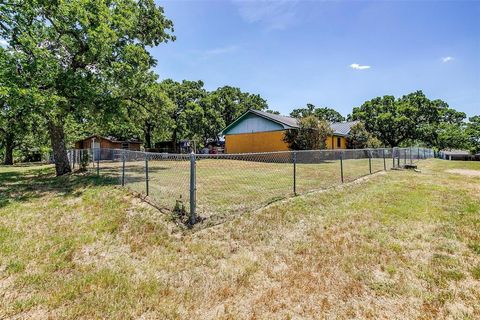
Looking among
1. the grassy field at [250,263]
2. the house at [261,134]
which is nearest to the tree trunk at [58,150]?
the grassy field at [250,263]

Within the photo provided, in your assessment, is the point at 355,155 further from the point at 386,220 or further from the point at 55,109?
the point at 55,109

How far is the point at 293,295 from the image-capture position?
10.3 ft

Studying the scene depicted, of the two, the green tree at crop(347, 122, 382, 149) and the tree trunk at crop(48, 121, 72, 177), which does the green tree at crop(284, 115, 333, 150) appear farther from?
the tree trunk at crop(48, 121, 72, 177)

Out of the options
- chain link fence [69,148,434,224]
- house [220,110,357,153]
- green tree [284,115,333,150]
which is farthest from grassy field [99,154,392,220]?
house [220,110,357,153]

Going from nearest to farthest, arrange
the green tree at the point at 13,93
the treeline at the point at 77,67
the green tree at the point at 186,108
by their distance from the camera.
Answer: the green tree at the point at 13,93 < the treeline at the point at 77,67 < the green tree at the point at 186,108

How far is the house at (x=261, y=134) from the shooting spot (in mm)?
23016

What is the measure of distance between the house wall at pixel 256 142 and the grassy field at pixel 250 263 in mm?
16458

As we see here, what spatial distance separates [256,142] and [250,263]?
21378 mm

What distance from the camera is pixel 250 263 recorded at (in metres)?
3.94

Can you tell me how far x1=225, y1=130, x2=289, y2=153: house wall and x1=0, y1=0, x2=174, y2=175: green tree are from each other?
1330cm

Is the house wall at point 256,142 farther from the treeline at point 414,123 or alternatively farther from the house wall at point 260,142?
the treeline at point 414,123

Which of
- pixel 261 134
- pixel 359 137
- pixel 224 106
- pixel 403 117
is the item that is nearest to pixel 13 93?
pixel 261 134

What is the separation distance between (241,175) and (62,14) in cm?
1006

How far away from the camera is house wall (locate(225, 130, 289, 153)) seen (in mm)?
23156
